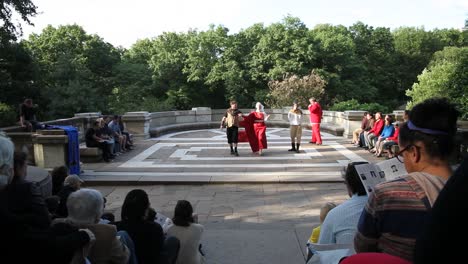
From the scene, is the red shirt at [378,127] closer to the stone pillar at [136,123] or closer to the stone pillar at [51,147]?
the stone pillar at [51,147]

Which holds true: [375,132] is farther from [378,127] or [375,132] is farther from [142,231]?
[142,231]

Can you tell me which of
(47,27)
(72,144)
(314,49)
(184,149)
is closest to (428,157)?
(72,144)

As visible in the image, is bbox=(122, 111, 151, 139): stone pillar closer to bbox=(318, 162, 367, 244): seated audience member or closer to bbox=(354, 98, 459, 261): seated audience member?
bbox=(318, 162, 367, 244): seated audience member

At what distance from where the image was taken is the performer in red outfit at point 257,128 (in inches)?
550

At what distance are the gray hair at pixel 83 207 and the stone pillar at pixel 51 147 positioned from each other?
23.8 ft

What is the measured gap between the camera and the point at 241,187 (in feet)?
31.3

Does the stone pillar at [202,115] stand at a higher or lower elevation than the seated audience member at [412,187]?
lower

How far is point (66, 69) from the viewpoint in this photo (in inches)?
1313

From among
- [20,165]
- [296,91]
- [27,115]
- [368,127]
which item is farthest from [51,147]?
[296,91]

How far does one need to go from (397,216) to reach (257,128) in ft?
40.0

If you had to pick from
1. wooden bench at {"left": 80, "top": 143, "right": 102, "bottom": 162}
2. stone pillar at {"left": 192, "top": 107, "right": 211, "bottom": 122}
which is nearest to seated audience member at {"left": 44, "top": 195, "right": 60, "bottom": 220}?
wooden bench at {"left": 80, "top": 143, "right": 102, "bottom": 162}

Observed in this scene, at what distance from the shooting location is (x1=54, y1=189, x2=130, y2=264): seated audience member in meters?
3.10

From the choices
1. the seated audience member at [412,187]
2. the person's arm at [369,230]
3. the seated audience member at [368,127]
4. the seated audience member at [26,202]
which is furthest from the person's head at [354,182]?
the seated audience member at [368,127]

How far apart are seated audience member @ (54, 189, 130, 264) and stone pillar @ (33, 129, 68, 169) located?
23.8ft
